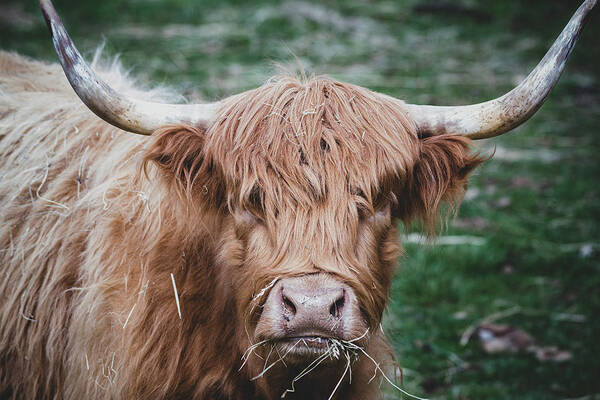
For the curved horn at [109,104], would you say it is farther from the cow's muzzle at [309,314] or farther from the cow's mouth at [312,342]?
the cow's mouth at [312,342]

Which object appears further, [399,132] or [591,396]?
[591,396]

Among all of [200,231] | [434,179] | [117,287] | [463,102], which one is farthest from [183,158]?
[463,102]

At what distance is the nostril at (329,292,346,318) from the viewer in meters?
2.04

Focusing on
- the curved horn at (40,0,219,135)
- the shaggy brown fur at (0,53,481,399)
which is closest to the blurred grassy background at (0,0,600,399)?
the shaggy brown fur at (0,53,481,399)

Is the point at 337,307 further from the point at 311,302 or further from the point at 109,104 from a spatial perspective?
the point at 109,104

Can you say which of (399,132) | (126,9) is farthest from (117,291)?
(126,9)

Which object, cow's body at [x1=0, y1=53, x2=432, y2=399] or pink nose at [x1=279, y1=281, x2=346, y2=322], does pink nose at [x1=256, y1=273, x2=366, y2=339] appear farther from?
cow's body at [x1=0, y1=53, x2=432, y2=399]

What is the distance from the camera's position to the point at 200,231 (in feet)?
8.54

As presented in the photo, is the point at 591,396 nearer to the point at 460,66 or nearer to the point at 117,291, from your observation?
the point at 117,291

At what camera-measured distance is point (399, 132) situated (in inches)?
98.8

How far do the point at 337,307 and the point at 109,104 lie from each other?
1162 mm

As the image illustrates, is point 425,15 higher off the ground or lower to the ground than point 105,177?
higher

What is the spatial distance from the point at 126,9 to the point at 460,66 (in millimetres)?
6408

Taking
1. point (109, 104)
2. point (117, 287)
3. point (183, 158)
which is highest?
point (109, 104)
